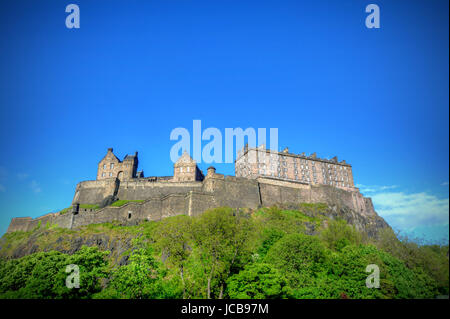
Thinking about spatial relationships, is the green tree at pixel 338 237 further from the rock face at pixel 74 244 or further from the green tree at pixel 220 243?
the rock face at pixel 74 244

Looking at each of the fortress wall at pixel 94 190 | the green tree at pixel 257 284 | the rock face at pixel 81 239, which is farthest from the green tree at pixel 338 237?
the fortress wall at pixel 94 190

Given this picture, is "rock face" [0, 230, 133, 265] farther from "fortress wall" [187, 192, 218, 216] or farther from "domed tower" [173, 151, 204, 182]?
"domed tower" [173, 151, 204, 182]

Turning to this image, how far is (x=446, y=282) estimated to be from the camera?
14.0 meters

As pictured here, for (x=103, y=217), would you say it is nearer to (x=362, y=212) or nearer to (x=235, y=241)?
(x=235, y=241)

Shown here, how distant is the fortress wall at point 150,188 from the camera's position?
173ft

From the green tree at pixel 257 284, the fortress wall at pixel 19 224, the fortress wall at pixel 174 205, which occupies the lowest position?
the green tree at pixel 257 284

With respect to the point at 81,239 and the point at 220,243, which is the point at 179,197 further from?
the point at 220,243

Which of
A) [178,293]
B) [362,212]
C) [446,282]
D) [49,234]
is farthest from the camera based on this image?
Answer: [362,212]

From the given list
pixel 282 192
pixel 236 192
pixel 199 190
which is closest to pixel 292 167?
pixel 282 192

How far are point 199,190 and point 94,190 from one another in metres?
19.8

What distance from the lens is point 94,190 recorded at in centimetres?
5388
